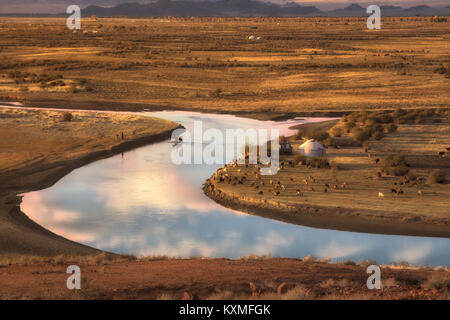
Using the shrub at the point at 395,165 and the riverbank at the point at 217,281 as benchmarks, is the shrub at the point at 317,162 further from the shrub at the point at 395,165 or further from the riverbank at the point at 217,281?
the riverbank at the point at 217,281

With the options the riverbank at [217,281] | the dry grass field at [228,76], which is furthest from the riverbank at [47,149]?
the dry grass field at [228,76]

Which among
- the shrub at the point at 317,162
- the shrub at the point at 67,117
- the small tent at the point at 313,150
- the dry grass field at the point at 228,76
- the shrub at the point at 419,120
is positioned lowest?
the shrub at the point at 317,162

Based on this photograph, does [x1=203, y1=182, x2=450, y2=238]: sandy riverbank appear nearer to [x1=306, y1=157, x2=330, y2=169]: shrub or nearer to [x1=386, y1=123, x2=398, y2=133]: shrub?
[x1=306, y1=157, x2=330, y2=169]: shrub

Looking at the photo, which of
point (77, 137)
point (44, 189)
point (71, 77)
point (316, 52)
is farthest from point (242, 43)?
point (44, 189)

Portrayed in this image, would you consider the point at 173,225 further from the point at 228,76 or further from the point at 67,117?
the point at 228,76

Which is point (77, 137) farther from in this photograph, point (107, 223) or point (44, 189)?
point (107, 223)

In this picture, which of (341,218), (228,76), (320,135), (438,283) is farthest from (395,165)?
(228,76)
